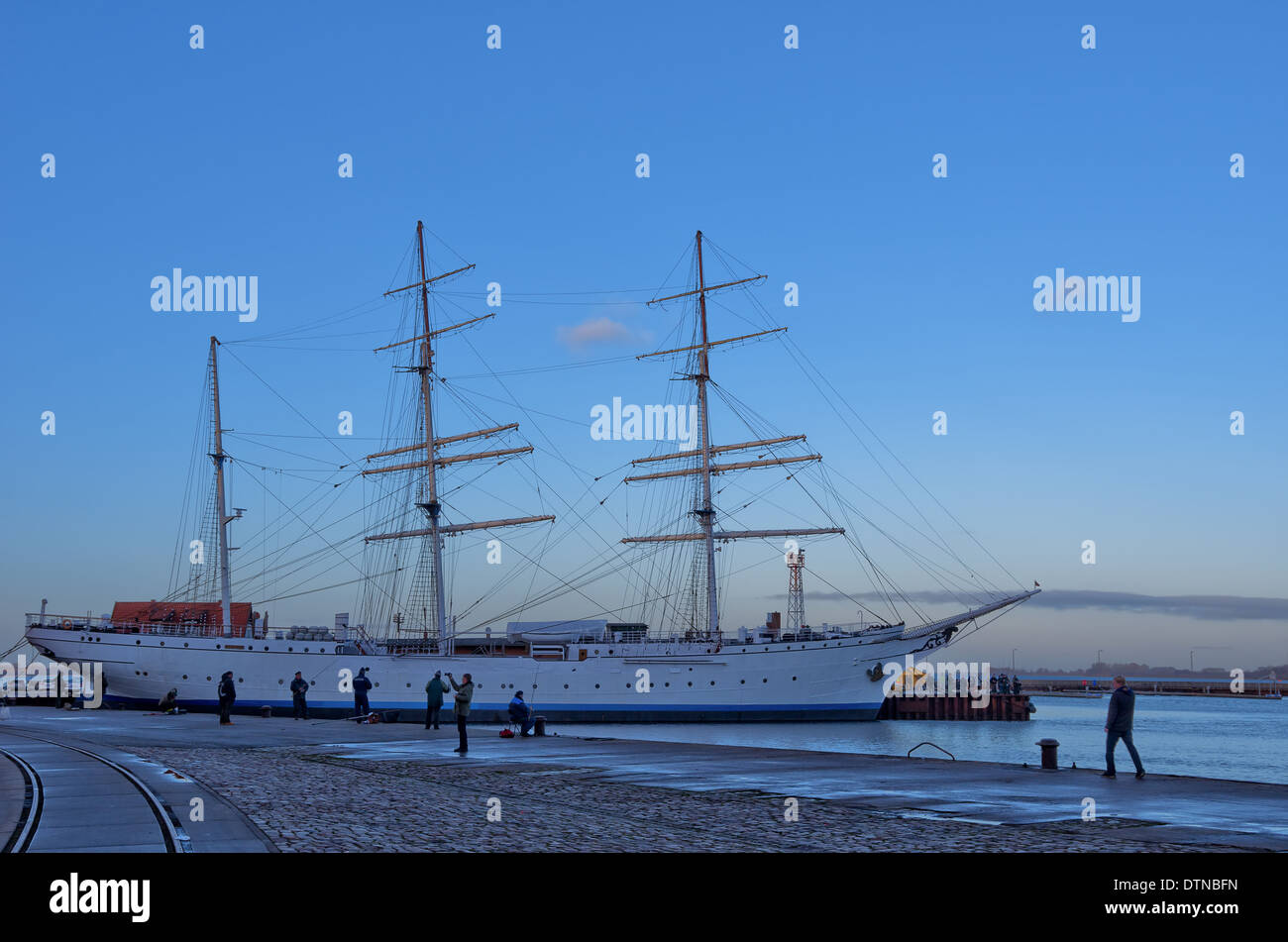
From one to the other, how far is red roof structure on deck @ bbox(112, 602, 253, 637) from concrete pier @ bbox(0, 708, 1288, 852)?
1695 inches

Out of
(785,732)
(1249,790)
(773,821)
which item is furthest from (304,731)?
(785,732)

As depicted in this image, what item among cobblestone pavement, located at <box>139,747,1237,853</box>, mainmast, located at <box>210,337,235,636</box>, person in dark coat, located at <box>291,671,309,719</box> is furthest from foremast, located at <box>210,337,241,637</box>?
cobblestone pavement, located at <box>139,747,1237,853</box>

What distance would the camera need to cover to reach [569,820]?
12422 millimetres

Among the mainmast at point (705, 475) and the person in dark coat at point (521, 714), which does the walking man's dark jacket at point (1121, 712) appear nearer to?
the person in dark coat at point (521, 714)

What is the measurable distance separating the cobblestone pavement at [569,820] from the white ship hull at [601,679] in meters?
46.1

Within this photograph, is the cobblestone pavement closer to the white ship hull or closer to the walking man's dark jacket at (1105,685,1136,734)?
the walking man's dark jacket at (1105,685,1136,734)

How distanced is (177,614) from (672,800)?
62.1 metres

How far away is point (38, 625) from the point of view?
60.6 metres

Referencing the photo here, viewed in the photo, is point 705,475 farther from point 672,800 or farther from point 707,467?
point 672,800

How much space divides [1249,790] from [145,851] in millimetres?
14361

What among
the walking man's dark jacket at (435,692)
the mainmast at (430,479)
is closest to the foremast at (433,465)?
the mainmast at (430,479)

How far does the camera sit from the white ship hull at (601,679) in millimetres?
61688
